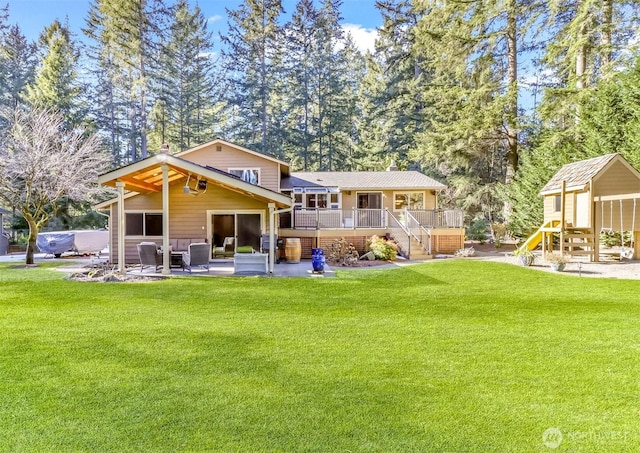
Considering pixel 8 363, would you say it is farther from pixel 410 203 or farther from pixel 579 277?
pixel 410 203

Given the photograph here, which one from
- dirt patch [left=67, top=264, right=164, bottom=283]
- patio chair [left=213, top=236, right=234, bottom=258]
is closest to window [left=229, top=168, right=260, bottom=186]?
patio chair [left=213, top=236, right=234, bottom=258]

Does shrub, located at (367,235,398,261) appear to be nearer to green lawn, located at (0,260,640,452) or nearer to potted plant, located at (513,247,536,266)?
potted plant, located at (513,247,536,266)

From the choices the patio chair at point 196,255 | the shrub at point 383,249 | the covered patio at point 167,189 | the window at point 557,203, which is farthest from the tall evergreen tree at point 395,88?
the patio chair at point 196,255

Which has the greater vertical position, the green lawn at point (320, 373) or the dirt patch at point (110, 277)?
the dirt patch at point (110, 277)

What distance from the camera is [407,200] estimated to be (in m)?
19.8

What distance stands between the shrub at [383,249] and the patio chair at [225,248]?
553cm

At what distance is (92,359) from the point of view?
4.00 metres

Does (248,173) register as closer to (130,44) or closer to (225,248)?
(225,248)

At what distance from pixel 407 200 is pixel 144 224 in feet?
42.0

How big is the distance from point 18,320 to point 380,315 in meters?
5.56

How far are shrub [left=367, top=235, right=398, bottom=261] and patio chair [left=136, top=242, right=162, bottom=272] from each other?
24.4ft

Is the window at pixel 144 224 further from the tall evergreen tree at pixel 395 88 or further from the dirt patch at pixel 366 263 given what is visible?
the tall evergreen tree at pixel 395 88

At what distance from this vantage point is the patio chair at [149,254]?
10586mm

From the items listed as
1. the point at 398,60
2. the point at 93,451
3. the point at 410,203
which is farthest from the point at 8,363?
the point at 398,60
